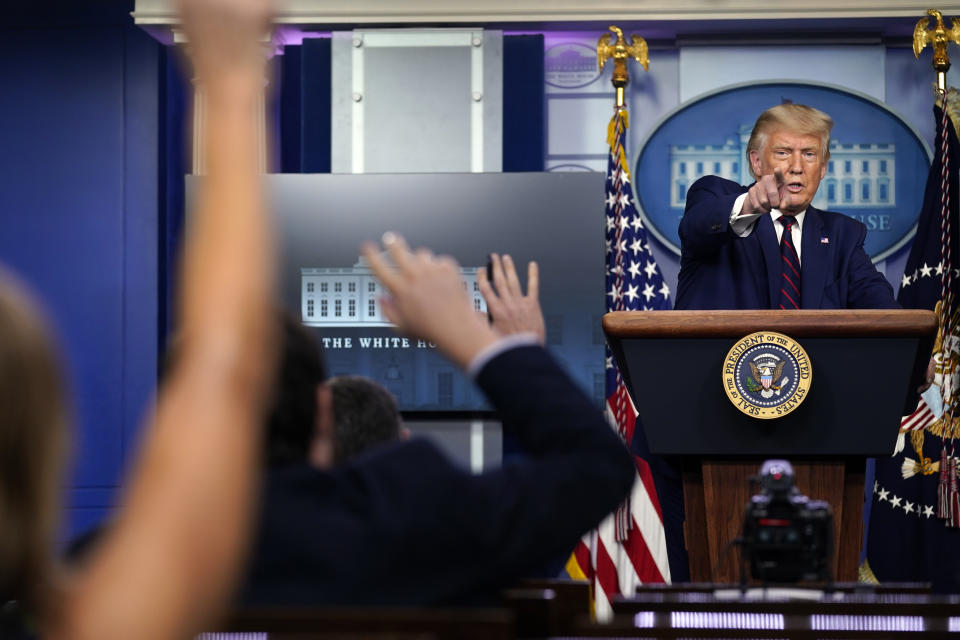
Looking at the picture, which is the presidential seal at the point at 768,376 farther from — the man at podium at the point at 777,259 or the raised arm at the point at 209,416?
the raised arm at the point at 209,416

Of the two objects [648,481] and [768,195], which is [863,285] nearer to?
[768,195]

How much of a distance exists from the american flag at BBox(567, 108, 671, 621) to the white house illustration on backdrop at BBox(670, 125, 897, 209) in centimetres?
45

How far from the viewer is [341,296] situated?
6574 mm

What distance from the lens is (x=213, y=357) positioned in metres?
0.62

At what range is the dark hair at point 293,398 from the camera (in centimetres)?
119

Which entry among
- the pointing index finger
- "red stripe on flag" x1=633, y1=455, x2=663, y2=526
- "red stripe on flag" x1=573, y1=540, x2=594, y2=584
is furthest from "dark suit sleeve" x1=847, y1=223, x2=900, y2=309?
"red stripe on flag" x1=573, y1=540, x2=594, y2=584

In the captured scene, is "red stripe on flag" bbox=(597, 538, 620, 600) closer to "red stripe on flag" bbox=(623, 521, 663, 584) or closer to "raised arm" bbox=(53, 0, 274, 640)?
"red stripe on flag" bbox=(623, 521, 663, 584)

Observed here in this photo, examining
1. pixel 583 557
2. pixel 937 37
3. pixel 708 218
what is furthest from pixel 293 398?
pixel 937 37

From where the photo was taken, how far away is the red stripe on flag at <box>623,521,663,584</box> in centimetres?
446

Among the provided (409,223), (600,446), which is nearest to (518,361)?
(600,446)

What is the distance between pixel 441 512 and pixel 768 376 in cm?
196

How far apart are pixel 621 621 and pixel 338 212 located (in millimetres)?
5437

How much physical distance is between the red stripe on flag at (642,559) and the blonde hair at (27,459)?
13.0ft

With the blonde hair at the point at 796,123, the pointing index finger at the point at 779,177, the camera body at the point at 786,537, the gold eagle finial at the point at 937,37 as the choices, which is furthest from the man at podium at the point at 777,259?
the gold eagle finial at the point at 937,37
